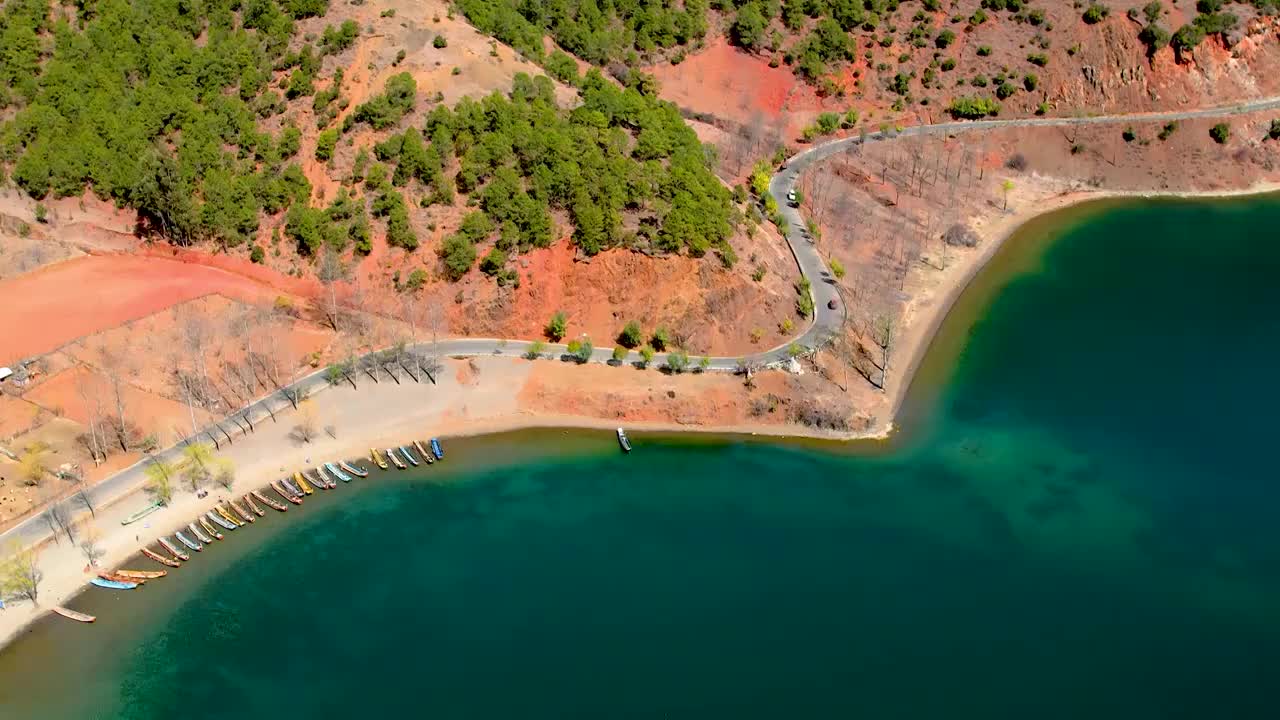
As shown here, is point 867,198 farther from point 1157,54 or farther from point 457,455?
point 457,455

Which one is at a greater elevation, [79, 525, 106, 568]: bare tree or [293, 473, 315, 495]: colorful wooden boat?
[293, 473, 315, 495]: colorful wooden boat

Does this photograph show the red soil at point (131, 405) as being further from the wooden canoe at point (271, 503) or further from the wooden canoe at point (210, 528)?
the wooden canoe at point (271, 503)

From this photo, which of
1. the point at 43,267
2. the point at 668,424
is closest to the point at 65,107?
the point at 43,267

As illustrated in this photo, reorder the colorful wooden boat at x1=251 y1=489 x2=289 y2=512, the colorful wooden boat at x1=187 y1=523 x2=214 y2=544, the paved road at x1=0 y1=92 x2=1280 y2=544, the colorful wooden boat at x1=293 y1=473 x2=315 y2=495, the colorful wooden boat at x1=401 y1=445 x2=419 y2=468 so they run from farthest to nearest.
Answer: the colorful wooden boat at x1=401 y1=445 x2=419 y2=468 < the colorful wooden boat at x1=293 y1=473 x2=315 y2=495 < the paved road at x1=0 y1=92 x2=1280 y2=544 < the colorful wooden boat at x1=251 y1=489 x2=289 y2=512 < the colorful wooden boat at x1=187 y1=523 x2=214 y2=544

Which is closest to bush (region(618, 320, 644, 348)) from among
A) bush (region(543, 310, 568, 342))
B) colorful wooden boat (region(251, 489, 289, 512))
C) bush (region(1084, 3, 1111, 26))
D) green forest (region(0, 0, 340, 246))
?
bush (region(543, 310, 568, 342))

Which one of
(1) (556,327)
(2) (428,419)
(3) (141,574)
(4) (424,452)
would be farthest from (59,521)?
(1) (556,327)

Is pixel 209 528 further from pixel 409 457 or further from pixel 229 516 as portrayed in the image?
pixel 409 457

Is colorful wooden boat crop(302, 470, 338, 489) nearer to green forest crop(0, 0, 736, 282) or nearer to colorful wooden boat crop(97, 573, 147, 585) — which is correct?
colorful wooden boat crop(97, 573, 147, 585)

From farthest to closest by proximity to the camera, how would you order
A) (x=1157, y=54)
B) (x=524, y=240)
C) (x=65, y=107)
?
(x=1157, y=54)
(x=65, y=107)
(x=524, y=240)
